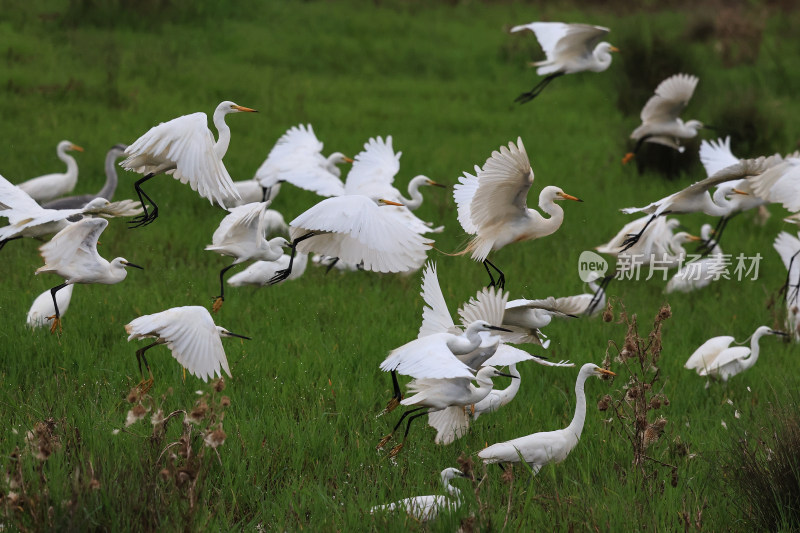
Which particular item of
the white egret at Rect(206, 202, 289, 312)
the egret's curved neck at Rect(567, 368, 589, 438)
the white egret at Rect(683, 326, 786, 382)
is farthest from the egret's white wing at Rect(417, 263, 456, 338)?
the white egret at Rect(683, 326, 786, 382)

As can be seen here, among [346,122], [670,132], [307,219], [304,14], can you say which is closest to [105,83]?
[346,122]

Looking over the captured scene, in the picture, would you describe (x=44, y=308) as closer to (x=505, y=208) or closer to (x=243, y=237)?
(x=243, y=237)

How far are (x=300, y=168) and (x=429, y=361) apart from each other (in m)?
4.31

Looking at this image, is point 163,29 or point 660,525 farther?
point 163,29

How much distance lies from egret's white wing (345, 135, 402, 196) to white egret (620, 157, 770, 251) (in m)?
2.38

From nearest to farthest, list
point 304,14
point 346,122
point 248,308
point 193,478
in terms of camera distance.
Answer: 1. point 193,478
2. point 248,308
3. point 346,122
4. point 304,14

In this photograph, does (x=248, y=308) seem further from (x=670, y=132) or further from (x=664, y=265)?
(x=670, y=132)

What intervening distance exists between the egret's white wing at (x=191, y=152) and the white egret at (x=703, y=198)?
2226 mm

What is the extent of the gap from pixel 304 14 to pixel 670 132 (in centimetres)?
1186

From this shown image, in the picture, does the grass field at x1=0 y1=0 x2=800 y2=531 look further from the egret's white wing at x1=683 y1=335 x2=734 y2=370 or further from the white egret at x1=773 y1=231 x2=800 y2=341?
the white egret at x1=773 y1=231 x2=800 y2=341

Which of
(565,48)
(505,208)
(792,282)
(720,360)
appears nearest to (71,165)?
(565,48)

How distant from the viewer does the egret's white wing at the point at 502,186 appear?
471 cm

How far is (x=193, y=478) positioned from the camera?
11.9ft

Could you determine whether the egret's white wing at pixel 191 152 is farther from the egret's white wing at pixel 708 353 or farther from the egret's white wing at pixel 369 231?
the egret's white wing at pixel 708 353
